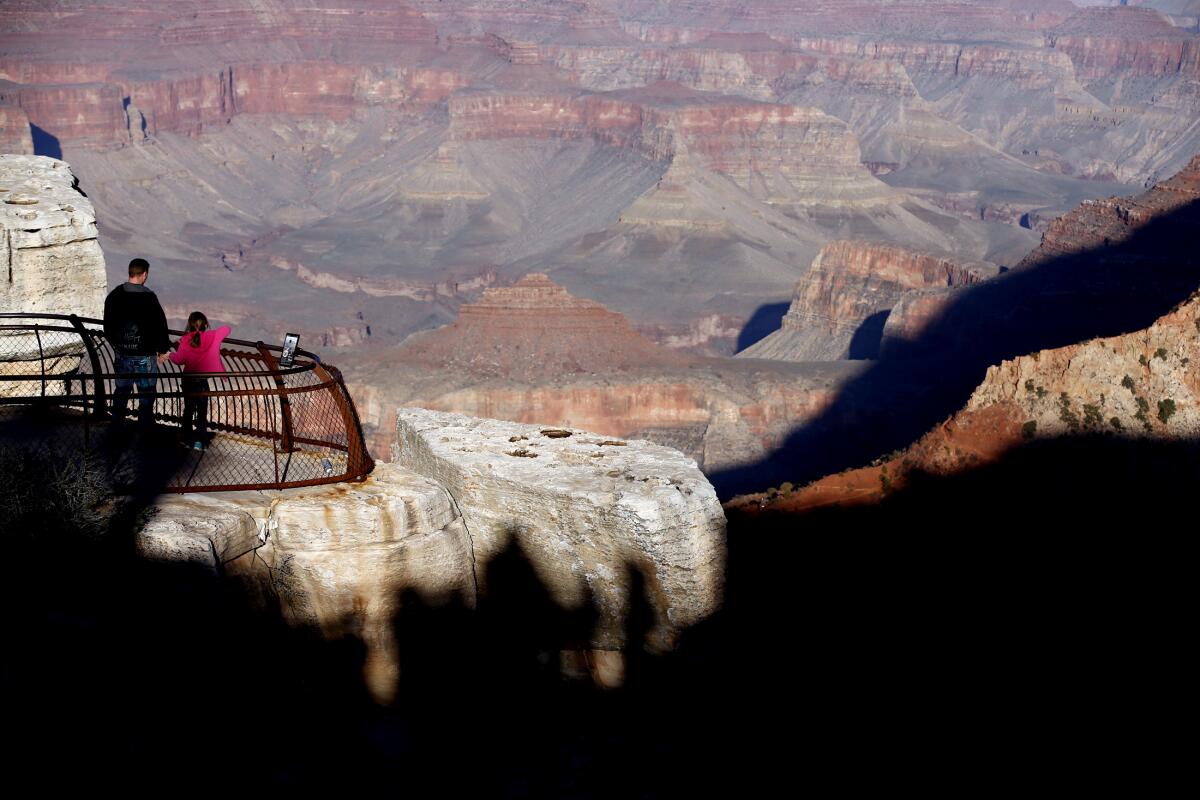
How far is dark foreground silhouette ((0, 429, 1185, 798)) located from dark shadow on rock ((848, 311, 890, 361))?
50.1 meters

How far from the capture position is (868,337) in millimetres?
Answer: 74875

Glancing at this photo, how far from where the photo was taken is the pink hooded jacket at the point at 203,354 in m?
13.9

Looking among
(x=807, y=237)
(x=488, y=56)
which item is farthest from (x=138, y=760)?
(x=488, y=56)

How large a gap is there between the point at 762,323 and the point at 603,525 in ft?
279

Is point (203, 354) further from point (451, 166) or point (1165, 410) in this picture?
point (451, 166)

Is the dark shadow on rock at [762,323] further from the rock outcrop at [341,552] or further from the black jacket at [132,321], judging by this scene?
the rock outcrop at [341,552]

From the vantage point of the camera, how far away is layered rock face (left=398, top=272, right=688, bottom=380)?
56.4 meters

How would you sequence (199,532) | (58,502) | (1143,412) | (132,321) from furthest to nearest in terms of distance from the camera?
(1143,412) < (132,321) < (199,532) < (58,502)

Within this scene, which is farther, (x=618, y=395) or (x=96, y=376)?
(x=618, y=395)

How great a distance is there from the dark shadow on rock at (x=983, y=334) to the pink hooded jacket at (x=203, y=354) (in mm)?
34406

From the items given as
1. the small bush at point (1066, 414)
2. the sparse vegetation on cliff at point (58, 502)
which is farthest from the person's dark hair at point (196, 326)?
the small bush at point (1066, 414)

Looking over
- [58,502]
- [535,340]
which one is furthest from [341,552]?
[535,340]

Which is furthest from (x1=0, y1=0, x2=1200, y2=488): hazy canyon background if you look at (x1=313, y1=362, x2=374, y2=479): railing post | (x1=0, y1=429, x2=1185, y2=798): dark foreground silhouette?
(x1=313, y1=362, x2=374, y2=479): railing post

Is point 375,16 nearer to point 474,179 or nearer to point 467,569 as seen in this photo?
point 474,179
